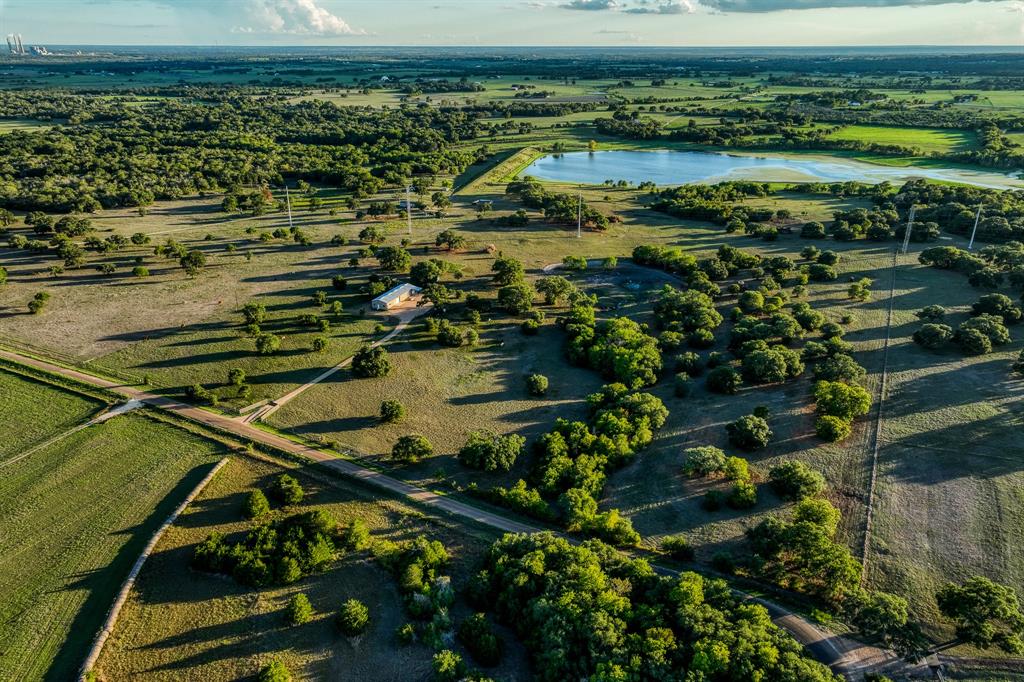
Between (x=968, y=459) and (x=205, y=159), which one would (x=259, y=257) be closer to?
(x=205, y=159)

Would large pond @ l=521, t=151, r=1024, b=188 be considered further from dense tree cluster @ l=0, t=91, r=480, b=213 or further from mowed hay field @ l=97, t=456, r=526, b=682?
mowed hay field @ l=97, t=456, r=526, b=682

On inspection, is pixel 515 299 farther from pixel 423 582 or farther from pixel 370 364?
pixel 423 582

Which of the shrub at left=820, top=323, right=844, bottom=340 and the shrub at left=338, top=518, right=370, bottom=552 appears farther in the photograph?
the shrub at left=820, top=323, right=844, bottom=340

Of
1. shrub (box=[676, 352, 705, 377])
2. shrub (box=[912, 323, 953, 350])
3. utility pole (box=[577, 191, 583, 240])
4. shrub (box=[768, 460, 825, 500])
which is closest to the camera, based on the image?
shrub (box=[768, 460, 825, 500])

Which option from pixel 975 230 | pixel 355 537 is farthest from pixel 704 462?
pixel 975 230

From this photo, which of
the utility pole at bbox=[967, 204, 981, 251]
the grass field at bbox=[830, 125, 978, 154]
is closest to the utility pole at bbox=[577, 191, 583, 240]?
the utility pole at bbox=[967, 204, 981, 251]

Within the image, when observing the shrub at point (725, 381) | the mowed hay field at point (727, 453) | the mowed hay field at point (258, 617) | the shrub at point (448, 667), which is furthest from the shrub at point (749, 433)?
the shrub at point (448, 667)

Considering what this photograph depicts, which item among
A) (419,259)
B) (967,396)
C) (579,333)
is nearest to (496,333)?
(579,333)
